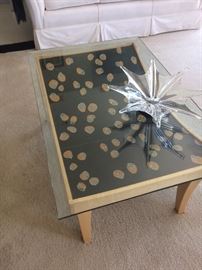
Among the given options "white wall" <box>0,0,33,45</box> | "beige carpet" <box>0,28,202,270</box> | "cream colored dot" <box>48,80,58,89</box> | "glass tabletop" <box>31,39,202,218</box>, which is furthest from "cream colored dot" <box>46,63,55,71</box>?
"white wall" <box>0,0,33,45</box>

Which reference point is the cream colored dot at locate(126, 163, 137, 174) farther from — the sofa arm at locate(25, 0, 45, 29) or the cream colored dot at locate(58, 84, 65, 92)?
the sofa arm at locate(25, 0, 45, 29)

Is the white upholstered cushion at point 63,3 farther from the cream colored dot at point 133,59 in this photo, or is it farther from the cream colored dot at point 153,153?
the cream colored dot at point 153,153

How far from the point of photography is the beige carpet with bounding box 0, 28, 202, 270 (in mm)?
1062

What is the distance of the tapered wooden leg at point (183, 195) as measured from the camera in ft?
3.50

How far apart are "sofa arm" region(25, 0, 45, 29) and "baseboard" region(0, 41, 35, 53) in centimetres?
31

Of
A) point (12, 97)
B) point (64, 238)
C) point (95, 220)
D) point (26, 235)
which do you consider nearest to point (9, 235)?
point (26, 235)

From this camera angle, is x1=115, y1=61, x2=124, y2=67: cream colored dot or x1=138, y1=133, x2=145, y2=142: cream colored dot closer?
x1=138, y1=133, x2=145, y2=142: cream colored dot

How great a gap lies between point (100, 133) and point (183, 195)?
18.1 inches

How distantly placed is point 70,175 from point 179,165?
407 millimetres

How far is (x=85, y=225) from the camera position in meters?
1.02

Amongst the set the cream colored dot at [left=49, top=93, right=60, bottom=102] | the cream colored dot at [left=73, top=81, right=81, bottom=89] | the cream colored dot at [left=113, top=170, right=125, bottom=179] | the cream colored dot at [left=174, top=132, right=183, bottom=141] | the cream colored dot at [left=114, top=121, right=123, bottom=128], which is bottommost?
the cream colored dot at [left=113, top=170, right=125, bottom=179]

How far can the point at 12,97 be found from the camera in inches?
71.9

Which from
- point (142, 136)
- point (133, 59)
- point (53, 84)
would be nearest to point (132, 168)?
point (142, 136)

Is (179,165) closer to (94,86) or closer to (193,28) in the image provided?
(94,86)
